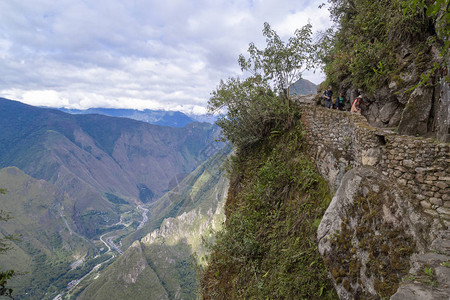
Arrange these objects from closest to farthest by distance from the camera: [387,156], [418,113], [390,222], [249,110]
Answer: [390,222]
[387,156]
[418,113]
[249,110]

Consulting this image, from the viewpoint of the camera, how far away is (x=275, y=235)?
9.64m

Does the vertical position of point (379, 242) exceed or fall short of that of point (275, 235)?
it exceeds it

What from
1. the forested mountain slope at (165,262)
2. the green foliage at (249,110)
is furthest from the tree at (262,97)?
the forested mountain slope at (165,262)

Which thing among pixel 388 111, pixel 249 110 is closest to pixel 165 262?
pixel 249 110

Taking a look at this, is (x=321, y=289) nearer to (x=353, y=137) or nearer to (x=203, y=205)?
(x=353, y=137)

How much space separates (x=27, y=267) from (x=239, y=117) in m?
203

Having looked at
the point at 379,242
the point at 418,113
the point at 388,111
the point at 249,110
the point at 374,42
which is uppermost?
the point at 374,42

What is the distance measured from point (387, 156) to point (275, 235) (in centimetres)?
556

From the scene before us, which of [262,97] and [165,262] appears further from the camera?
[165,262]

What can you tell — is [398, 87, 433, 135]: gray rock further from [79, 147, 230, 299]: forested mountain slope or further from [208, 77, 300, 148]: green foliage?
[79, 147, 230, 299]: forested mountain slope

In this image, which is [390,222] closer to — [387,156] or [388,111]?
[387,156]

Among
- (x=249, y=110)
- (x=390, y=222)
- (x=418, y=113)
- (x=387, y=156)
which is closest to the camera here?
(x=390, y=222)

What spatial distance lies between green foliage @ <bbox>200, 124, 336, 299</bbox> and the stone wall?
111cm

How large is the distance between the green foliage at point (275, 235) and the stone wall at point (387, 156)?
3.64 feet
